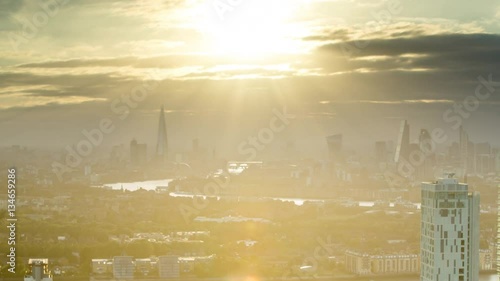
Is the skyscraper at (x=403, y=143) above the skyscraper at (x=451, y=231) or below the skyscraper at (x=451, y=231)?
above

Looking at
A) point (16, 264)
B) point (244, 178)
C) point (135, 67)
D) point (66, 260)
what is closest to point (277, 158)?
point (244, 178)

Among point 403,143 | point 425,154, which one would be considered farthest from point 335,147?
point 425,154

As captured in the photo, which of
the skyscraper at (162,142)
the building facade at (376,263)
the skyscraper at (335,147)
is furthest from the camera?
the skyscraper at (335,147)

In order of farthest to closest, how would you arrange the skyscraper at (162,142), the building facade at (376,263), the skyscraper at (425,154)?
the skyscraper at (162,142)
the skyscraper at (425,154)
the building facade at (376,263)

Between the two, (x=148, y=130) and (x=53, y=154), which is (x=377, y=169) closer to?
(x=148, y=130)

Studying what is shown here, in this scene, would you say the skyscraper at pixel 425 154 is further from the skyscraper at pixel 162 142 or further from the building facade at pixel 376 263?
the skyscraper at pixel 162 142

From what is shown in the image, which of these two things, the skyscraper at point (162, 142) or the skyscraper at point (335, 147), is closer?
the skyscraper at point (162, 142)

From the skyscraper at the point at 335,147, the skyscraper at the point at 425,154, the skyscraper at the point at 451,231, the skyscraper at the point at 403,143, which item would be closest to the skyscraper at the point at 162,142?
the skyscraper at the point at 335,147
